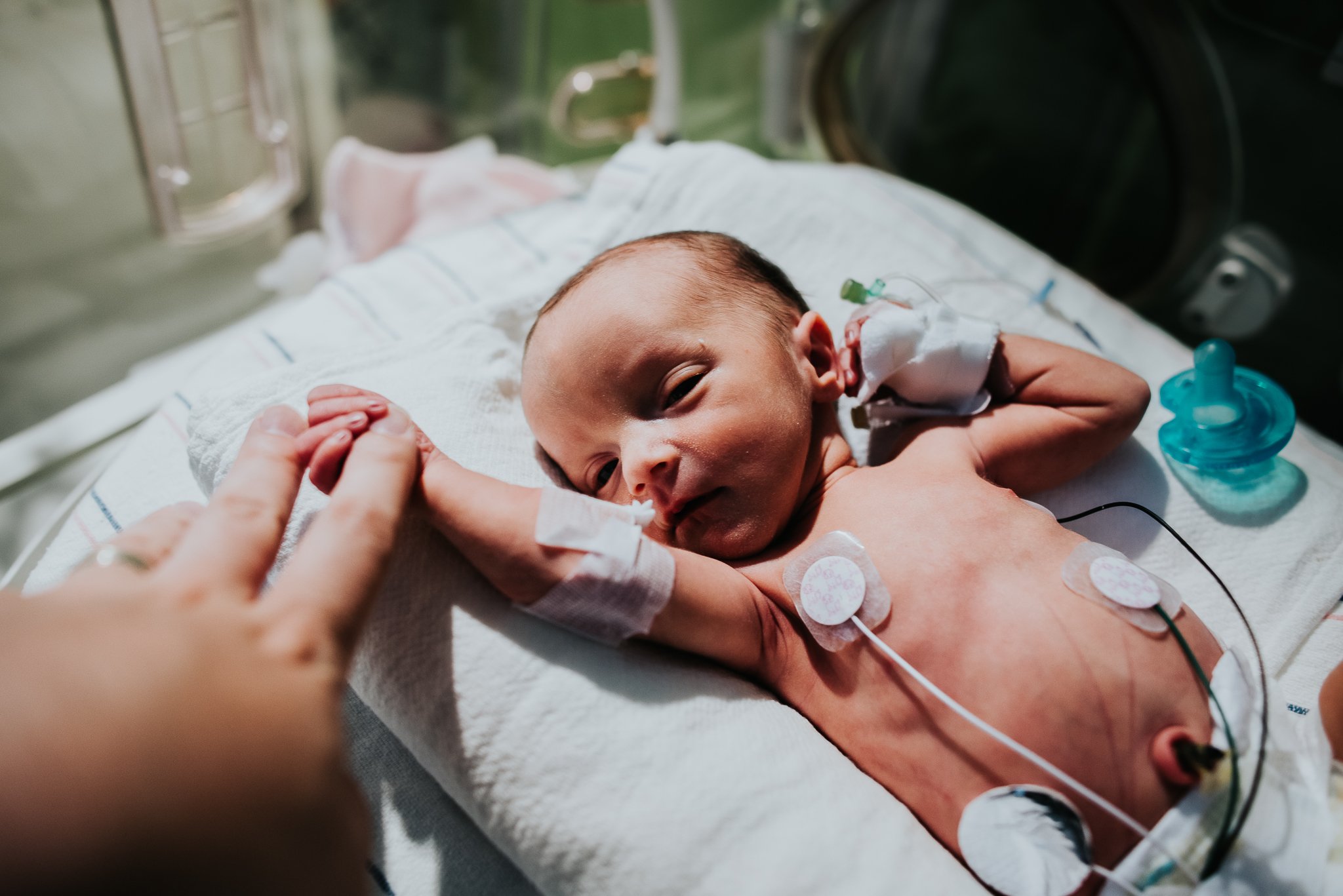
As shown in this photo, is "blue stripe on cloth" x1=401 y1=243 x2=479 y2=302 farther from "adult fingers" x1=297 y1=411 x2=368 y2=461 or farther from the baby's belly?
the baby's belly

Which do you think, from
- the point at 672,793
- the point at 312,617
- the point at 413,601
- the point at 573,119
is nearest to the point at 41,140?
the point at 573,119

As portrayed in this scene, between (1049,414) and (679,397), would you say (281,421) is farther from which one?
(1049,414)

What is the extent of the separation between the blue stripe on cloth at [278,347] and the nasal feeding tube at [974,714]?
0.72 meters

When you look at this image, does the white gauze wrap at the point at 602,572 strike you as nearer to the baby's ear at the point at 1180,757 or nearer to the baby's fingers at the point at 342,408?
the baby's fingers at the point at 342,408

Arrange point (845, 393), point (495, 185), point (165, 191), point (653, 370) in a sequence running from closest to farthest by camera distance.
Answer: point (653, 370) → point (845, 393) → point (165, 191) → point (495, 185)

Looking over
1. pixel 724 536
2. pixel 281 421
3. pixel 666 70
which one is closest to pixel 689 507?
pixel 724 536

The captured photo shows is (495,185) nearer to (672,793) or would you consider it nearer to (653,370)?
(653,370)

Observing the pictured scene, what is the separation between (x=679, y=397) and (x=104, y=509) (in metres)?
0.69

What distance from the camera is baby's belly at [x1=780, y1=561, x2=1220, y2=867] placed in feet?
2.55

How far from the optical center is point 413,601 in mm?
799

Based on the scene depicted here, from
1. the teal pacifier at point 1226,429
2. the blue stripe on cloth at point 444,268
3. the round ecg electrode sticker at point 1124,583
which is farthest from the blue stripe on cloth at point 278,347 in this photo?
the teal pacifier at point 1226,429

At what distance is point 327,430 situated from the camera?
76 cm

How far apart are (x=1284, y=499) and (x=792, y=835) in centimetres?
77

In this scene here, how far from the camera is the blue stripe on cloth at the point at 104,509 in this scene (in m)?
1.02
